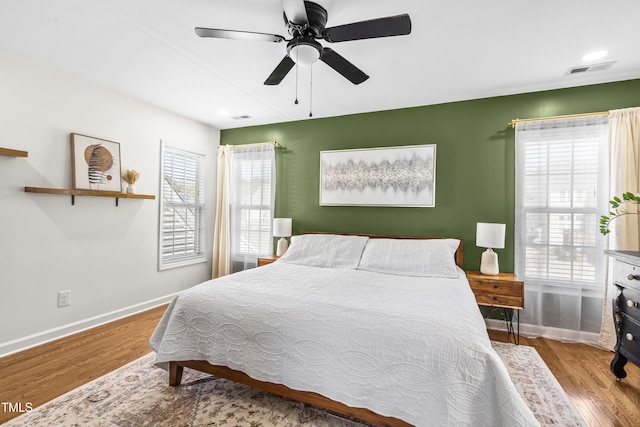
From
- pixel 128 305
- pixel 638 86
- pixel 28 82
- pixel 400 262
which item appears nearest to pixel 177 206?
pixel 128 305

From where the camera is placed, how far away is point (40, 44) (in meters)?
2.39

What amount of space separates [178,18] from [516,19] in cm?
230

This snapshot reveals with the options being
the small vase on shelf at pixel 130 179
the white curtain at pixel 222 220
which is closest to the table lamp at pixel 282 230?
the white curtain at pixel 222 220

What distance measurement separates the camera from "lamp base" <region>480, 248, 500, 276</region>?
3045mm

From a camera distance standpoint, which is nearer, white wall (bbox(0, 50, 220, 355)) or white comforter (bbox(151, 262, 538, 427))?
white comforter (bbox(151, 262, 538, 427))

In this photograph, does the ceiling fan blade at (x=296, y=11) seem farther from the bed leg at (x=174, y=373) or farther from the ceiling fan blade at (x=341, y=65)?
the bed leg at (x=174, y=373)

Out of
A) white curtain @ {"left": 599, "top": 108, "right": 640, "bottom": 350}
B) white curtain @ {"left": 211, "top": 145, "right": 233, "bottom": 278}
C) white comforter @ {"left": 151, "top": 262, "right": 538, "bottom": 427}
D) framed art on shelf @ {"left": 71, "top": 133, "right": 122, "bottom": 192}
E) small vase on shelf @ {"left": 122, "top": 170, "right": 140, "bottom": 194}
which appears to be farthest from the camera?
white curtain @ {"left": 211, "top": 145, "right": 233, "bottom": 278}

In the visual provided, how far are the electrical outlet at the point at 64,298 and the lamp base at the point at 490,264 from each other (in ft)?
13.7

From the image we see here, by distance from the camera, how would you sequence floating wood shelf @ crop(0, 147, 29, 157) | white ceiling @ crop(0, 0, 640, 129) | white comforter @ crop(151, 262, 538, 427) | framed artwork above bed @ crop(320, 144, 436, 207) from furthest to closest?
framed artwork above bed @ crop(320, 144, 436, 207) → floating wood shelf @ crop(0, 147, 29, 157) → white ceiling @ crop(0, 0, 640, 129) → white comforter @ crop(151, 262, 538, 427)

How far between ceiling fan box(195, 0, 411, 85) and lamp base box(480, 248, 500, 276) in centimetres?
237

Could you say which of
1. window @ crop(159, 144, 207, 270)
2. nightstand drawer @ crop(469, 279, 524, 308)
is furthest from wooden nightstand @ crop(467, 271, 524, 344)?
window @ crop(159, 144, 207, 270)

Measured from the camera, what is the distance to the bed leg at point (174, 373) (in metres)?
2.07

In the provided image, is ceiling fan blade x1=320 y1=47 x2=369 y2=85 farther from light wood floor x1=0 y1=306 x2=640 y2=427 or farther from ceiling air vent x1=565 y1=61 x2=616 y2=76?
light wood floor x1=0 y1=306 x2=640 y2=427

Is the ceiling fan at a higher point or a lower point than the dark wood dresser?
higher
